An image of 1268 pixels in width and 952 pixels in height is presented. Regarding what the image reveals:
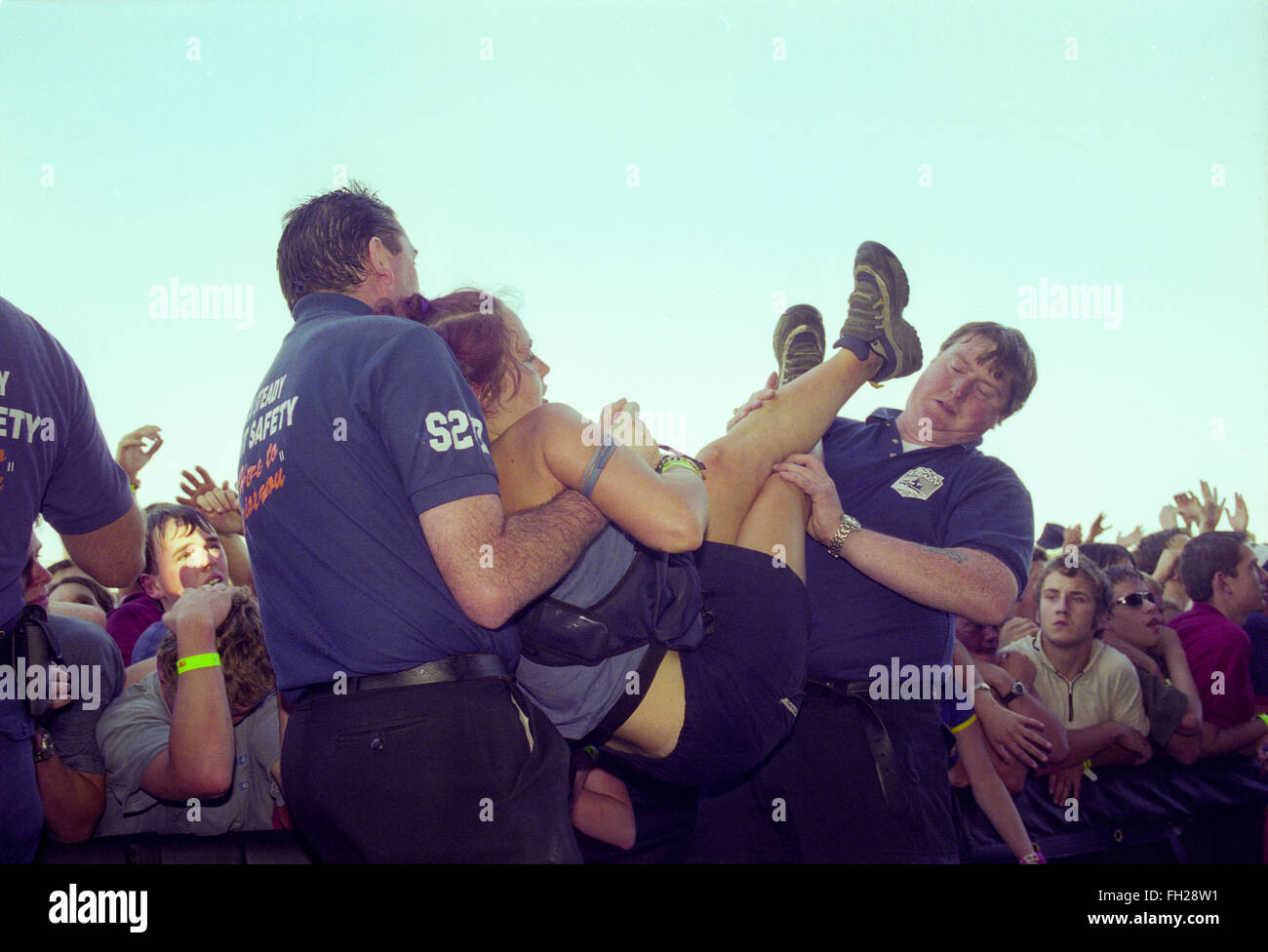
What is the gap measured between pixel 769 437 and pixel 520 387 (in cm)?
78

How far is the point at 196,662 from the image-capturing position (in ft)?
8.41

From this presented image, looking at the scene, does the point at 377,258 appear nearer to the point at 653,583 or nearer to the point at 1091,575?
the point at 653,583

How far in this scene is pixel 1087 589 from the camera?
419cm

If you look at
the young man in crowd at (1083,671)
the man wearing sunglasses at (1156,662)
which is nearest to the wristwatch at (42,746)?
the young man in crowd at (1083,671)

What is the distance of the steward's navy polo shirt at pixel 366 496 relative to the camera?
169cm

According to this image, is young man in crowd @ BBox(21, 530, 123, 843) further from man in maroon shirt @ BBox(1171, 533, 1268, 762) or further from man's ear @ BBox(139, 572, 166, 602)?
man in maroon shirt @ BBox(1171, 533, 1268, 762)

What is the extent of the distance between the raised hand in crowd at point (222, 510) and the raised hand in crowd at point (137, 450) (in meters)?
0.28

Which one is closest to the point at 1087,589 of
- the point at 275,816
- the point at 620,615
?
the point at 620,615

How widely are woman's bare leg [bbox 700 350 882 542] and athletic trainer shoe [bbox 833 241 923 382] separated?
45 mm

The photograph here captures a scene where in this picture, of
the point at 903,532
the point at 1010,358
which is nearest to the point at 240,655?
the point at 903,532

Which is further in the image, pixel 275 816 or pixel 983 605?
pixel 275 816

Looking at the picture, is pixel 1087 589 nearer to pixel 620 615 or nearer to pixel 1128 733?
pixel 1128 733

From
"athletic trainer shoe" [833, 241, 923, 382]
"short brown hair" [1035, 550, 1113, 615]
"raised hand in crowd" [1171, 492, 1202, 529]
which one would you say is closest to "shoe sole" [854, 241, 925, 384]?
"athletic trainer shoe" [833, 241, 923, 382]
